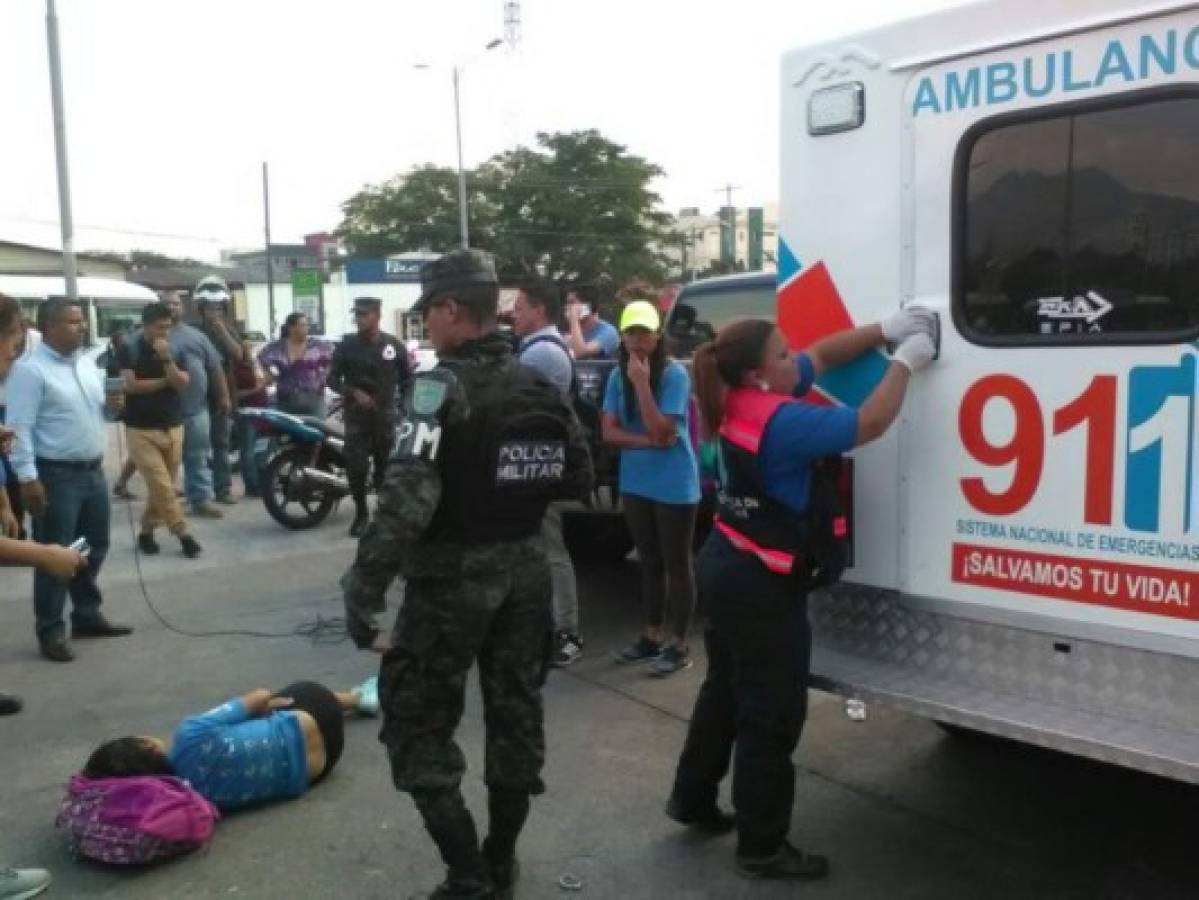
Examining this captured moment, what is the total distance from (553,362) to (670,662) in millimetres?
1557

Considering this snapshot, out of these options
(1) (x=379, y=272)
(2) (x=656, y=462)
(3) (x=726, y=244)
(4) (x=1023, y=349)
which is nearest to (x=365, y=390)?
(2) (x=656, y=462)

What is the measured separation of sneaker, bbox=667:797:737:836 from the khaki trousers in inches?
216

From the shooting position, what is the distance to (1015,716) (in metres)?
3.12

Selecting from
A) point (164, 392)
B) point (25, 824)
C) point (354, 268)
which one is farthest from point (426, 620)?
point (354, 268)

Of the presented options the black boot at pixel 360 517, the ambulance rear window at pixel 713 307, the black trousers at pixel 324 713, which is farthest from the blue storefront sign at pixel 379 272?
the black trousers at pixel 324 713

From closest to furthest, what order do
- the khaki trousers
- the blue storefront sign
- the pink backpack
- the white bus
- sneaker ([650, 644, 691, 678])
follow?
the pink backpack, sneaker ([650, 644, 691, 678]), the khaki trousers, the white bus, the blue storefront sign

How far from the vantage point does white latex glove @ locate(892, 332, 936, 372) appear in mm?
3307

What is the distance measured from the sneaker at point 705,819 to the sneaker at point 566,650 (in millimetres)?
1920

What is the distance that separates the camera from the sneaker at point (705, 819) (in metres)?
3.85

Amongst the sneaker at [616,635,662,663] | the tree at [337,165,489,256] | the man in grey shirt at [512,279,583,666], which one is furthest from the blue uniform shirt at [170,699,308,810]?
the tree at [337,165,489,256]

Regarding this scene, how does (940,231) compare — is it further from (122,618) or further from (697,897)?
(122,618)

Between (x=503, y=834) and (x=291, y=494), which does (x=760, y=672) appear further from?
(x=291, y=494)

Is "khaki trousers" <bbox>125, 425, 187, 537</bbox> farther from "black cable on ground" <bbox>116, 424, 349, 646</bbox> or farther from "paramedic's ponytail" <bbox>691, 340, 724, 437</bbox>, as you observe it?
"paramedic's ponytail" <bbox>691, 340, 724, 437</bbox>

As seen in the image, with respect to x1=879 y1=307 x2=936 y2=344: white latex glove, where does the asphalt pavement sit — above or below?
below
